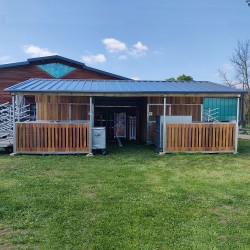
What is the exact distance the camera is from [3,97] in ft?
58.3

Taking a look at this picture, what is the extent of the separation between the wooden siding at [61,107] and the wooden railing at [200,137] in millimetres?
4560

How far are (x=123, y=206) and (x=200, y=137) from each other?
6289mm

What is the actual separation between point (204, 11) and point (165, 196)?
46.0ft

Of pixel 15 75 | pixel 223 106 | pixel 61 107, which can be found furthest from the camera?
pixel 223 106

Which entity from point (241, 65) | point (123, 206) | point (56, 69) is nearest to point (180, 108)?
point (123, 206)

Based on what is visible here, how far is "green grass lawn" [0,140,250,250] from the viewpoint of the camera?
325cm

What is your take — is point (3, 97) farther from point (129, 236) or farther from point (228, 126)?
point (129, 236)

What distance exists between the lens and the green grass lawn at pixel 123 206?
325cm

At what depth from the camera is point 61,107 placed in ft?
40.0

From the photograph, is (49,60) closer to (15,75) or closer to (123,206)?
(15,75)

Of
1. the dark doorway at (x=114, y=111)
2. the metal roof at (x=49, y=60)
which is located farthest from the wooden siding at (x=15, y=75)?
the dark doorway at (x=114, y=111)

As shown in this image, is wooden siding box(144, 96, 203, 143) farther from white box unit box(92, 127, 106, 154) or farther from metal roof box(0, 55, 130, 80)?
metal roof box(0, 55, 130, 80)

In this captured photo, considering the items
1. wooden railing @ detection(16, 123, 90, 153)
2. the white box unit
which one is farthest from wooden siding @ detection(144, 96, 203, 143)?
wooden railing @ detection(16, 123, 90, 153)

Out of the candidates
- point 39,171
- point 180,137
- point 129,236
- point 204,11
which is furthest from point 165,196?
point 204,11
